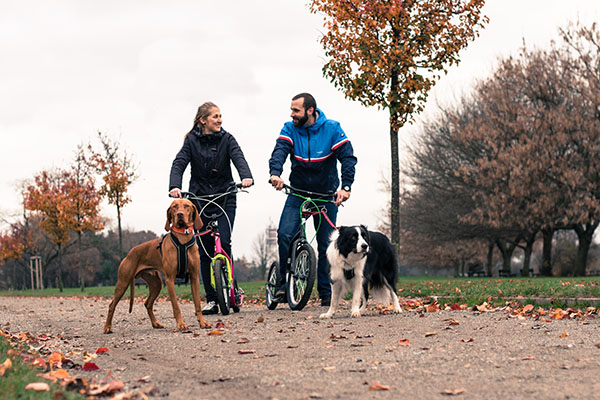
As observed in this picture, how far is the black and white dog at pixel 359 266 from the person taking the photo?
25.4 feet

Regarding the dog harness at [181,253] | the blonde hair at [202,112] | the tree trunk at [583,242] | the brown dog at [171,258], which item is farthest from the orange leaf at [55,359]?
the tree trunk at [583,242]

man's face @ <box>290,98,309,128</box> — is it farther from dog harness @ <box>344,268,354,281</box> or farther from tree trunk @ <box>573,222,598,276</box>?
tree trunk @ <box>573,222,598,276</box>

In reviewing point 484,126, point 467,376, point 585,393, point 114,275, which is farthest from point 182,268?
point 114,275

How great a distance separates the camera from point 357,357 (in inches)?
207

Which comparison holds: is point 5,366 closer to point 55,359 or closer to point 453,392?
point 55,359

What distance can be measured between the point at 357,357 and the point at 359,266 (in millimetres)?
2663

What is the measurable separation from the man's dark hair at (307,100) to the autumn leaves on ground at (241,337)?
2.56m

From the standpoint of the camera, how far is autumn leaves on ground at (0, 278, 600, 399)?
443 cm

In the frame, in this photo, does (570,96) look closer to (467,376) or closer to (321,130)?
(321,130)

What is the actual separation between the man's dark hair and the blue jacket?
A: 0.48 feet

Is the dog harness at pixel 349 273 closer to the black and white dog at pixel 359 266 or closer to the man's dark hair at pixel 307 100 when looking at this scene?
the black and white dog at pixel 359 266

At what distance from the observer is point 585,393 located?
402 cm

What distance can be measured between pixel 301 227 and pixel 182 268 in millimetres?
2026

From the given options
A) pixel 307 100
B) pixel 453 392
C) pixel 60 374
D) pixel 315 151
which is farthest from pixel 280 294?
pixel 453 392
